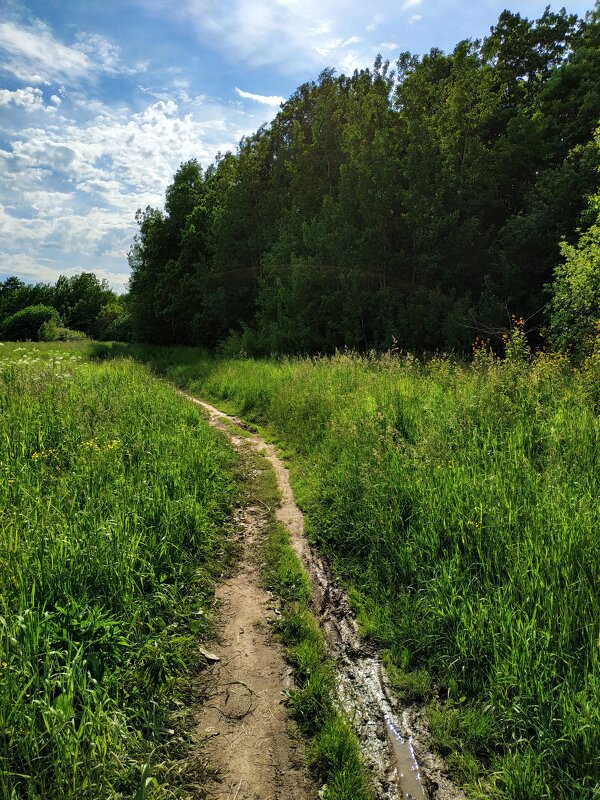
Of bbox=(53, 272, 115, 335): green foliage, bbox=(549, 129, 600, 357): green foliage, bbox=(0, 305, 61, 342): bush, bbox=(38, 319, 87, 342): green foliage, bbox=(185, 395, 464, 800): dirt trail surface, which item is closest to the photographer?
bbox=(185, 395, 464, 800): dirt trail surface

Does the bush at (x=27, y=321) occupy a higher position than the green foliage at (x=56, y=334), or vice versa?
the bush at (x=27, y=321)

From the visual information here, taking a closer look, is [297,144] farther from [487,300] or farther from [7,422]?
[7,422]

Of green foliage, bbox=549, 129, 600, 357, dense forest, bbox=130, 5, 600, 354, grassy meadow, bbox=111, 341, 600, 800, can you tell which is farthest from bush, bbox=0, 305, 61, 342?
grassy meadow, bbox=111, 341, 600, 800

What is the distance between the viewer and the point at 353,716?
3.41m

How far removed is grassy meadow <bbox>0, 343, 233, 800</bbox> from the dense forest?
39.0ft

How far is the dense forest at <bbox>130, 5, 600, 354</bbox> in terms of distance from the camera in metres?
18.3

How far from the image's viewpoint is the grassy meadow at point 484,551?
9.62 ft

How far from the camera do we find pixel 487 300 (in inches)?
705

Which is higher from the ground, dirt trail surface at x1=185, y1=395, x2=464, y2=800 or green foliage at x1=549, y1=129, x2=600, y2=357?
green foliage at x1=549, y1=129, x2=600, y2=357

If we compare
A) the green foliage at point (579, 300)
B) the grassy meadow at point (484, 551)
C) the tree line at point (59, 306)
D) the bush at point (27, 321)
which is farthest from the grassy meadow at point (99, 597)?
the bush at point (27, 321)

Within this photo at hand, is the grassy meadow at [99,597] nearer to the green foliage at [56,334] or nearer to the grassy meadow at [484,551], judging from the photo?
the grassy meadow at [484,551]

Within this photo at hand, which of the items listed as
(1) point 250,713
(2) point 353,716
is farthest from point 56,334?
(2) point 353,716

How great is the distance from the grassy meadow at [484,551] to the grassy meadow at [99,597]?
1.77 metres

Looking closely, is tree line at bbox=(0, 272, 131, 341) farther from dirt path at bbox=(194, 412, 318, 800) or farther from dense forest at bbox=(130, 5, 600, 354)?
dirt path at bbox=(194, 412, 318, 800)
